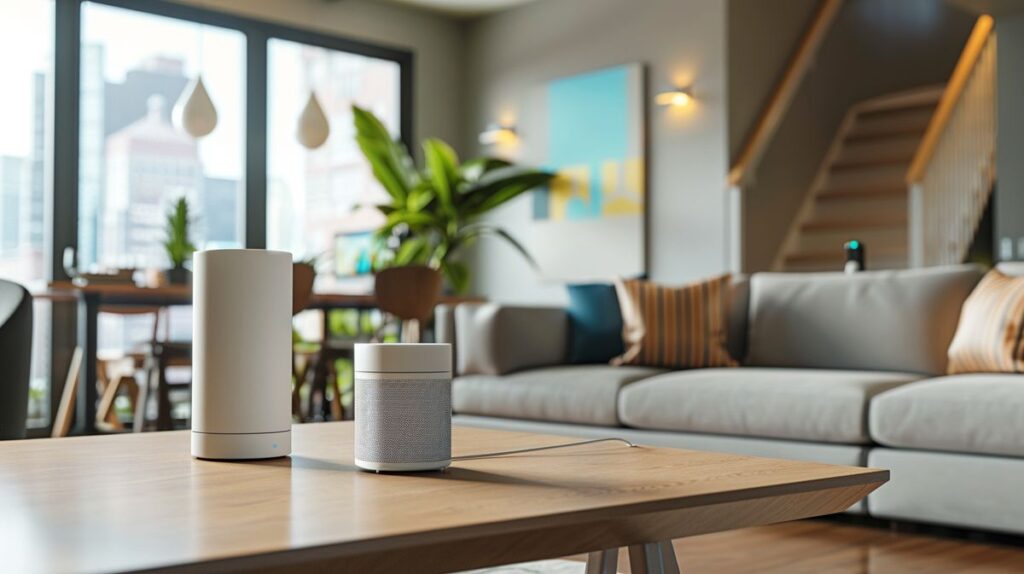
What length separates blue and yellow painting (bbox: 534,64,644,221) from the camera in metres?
6.85

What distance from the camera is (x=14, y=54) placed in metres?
6.15

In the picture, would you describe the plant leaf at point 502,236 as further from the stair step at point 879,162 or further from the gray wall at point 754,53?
the stair step at point 879,162

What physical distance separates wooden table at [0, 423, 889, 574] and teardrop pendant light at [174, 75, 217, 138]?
4.31 m

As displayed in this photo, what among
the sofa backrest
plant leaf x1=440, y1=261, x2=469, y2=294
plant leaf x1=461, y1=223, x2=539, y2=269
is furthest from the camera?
plant leaf x1=461, y1=223, x2=539, y2=269

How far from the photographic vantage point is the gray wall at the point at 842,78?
672 cm

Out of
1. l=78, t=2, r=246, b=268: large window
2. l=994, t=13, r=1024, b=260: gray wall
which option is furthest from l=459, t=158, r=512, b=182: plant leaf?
l=994, t=13, r=1024, b=260: gray wall

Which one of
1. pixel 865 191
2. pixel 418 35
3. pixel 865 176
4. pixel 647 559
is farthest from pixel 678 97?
pixel 647 559

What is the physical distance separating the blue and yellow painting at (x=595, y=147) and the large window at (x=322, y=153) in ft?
3.97

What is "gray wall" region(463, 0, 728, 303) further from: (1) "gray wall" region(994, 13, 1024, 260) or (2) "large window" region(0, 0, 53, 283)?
(2) "large window" region(0, 0, 53, 283)

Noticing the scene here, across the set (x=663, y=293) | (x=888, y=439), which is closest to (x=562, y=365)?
(x=663, y=293)

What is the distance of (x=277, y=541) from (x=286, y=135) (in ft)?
21.9

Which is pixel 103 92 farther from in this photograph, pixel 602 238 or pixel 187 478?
pixel 187 478

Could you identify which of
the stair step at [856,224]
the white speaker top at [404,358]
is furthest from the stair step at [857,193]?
the white speaker top at [404,358]

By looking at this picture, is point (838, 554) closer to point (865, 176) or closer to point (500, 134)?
point (865, 176)
